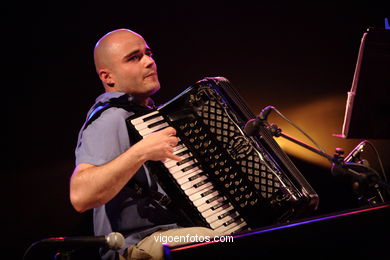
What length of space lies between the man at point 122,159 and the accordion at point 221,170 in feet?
0.28

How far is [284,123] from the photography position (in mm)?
3438

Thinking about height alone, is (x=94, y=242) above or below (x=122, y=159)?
below

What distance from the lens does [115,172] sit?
72.3 inches

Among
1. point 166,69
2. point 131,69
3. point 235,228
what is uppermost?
point 166,69

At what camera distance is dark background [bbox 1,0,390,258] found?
2.87 metres

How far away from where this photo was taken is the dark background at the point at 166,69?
287 cm

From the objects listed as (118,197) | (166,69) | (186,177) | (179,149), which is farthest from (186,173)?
(166,69)

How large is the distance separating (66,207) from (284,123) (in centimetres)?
192

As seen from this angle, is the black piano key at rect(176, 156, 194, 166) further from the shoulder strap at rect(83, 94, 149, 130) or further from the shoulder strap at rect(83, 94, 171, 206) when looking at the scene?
the shoulder strap at rect(83, 94, 149, 130)

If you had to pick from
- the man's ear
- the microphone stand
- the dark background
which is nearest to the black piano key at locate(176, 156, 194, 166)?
the microphone stand

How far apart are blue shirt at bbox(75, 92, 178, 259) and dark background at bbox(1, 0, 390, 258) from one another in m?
0.93

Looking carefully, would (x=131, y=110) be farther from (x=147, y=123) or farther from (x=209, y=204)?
(x=209, y=204)

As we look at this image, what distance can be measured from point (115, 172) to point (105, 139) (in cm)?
22

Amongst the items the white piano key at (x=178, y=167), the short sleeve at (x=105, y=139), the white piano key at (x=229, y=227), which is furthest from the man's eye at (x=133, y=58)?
the white piano key at (x=229, y=227)
